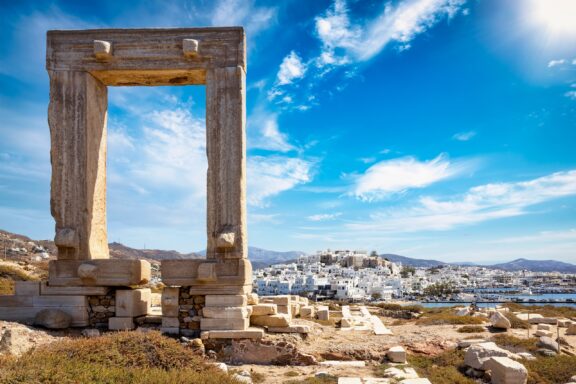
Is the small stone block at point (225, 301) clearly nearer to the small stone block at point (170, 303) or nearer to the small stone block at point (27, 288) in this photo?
the small stone block at point (170, 303)

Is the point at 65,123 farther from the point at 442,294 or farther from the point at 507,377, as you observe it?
the point at 442,294

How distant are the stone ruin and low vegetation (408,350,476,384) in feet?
11.4

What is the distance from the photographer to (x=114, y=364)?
652 centimetres

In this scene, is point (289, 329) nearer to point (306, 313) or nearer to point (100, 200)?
point (100, 200)

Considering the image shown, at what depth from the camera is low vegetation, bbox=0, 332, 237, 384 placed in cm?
551

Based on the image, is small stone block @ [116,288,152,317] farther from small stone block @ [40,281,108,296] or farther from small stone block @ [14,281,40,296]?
small stone block @ [14,281,40,296]

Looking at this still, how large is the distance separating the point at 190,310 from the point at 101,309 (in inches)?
80.3

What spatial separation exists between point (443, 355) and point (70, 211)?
843 centimetres

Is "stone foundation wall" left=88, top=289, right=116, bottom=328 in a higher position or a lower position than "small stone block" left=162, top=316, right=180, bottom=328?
higher

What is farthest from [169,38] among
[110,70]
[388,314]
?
[388,314]

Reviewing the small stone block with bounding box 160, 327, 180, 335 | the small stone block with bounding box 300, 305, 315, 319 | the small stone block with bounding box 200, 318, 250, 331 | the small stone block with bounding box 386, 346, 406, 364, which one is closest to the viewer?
the small stone block with bounding box 386, 346, 406, 364

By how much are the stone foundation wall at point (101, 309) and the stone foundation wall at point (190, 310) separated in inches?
61.6

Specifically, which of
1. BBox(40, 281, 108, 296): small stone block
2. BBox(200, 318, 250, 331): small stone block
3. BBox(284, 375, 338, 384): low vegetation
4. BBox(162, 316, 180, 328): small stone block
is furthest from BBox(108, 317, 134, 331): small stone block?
BBox(284, 375, 338, 384): low vegetation

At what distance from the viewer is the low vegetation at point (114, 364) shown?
5508 millimetres
